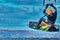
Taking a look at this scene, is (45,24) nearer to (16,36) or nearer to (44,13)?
(44,13)

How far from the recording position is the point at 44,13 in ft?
9.86

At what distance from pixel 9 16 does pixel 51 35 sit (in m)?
0.52

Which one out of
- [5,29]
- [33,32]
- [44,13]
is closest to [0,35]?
[5,29]

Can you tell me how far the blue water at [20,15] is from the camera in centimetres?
299

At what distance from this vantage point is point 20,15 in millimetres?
3004

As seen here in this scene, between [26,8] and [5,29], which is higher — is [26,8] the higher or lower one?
the higher one

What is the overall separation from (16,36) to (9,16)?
24cm

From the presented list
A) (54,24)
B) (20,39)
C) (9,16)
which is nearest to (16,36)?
(20,39)

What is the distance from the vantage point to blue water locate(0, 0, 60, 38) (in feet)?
9.80

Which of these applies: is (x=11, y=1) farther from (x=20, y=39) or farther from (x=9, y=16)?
(x=20, y=39)

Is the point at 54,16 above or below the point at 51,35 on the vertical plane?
above

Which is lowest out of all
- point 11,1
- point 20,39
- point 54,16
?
point 20,39

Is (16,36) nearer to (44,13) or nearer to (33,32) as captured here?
(33,32)

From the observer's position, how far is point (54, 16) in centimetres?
301
